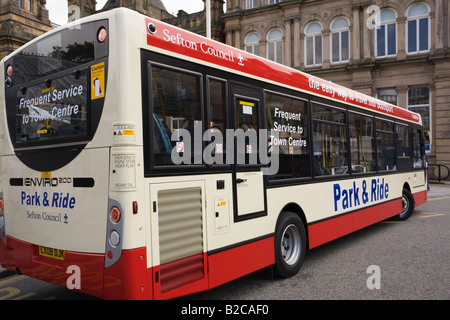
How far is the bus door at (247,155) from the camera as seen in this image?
15.3 feet

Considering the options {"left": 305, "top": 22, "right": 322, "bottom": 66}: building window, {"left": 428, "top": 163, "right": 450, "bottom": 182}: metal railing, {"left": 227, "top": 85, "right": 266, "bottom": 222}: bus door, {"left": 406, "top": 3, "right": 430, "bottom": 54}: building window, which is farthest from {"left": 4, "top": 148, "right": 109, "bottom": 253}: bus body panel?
{"left": 406, "top": 3, "right": 430, "bottom": 54}: building window

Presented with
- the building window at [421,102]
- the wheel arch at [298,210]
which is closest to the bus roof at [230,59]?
the wheel arch at [298,210]

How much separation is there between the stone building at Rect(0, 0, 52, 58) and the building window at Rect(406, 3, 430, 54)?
26894 mm

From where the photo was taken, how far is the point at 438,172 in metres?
22.4

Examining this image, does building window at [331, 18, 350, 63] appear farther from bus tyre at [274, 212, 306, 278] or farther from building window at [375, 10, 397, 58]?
bus tyre at [274, 212, 306, 278]

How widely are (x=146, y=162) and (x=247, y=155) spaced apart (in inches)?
64.0

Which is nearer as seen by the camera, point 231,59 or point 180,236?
point 180,236

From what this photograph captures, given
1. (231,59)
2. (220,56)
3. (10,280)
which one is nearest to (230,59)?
(231,59)

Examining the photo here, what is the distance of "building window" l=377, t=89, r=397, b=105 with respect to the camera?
24297 millimetres

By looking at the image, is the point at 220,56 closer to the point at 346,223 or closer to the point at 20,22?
the point at 346,223

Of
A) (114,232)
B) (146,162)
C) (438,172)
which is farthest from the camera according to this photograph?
(438,172)

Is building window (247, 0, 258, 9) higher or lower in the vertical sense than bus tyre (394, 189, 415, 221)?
higher

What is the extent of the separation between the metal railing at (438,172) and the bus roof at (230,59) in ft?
57.1

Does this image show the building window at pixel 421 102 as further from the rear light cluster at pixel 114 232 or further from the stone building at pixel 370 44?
the rear light cluster at pixel 114 232
